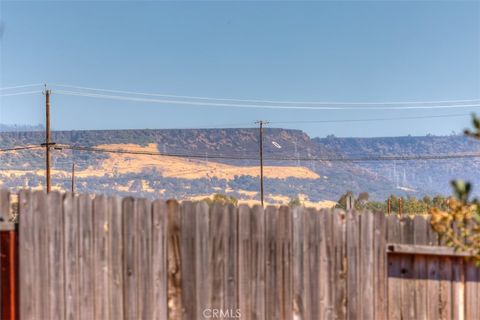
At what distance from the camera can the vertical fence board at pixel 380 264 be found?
6.15m

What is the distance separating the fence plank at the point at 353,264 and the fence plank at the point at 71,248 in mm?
2906

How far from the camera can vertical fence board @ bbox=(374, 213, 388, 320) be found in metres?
6.15

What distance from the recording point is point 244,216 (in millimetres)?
6113

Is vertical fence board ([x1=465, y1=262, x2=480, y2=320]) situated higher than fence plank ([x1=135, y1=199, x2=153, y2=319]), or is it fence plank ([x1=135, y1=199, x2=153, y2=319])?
fence plank ([x1=135, y1=199, x2=153, y2=319])

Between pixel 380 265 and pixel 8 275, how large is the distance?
3.99 metres

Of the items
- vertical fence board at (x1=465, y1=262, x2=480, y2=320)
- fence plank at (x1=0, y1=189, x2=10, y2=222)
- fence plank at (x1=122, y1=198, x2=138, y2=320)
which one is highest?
fence plank at (x1=0, y1=189, x2=10, y2=222)

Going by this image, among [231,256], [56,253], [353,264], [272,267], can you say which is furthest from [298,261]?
[56,253]

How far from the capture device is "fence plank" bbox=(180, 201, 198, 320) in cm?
612

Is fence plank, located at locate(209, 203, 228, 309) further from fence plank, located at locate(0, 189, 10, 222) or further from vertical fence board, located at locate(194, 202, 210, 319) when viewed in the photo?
fence plank, located at locate(0, 189, 10, 222)

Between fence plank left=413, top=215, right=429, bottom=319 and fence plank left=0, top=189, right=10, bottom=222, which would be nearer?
fence plank left=0, top=189, right=10, bottom=222

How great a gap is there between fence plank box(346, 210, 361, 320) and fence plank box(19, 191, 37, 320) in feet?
11.1

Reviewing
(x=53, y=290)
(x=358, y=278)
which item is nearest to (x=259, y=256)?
(x=358, y=278)

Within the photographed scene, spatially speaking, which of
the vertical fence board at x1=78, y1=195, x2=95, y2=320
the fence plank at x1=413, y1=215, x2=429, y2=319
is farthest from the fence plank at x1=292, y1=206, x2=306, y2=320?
the vertical fence board at x1=78, y1=195, x2=95, y2=320

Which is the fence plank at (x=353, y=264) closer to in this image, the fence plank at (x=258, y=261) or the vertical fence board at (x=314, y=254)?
the vertical fence board at (x=314, y=254)
